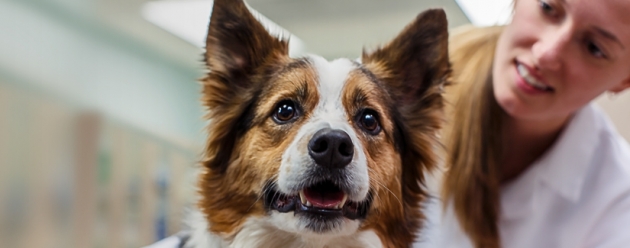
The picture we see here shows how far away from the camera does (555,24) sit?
48.0 inches

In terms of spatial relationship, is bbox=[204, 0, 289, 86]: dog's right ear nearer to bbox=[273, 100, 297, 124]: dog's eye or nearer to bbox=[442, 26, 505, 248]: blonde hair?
bbox=[273, 100, 297, 124]: dog's eye

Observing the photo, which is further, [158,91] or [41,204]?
[158,91]

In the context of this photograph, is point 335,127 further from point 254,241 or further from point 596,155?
point 596,155

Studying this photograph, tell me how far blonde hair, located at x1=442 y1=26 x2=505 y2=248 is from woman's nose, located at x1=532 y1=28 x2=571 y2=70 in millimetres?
233

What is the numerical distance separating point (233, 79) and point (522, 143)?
2.99ft

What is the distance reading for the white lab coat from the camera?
134cm

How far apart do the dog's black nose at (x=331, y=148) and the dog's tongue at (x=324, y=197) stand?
2.5 inches

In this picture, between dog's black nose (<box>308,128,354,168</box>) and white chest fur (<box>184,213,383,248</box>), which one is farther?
white chest fur (<box>184,213,383,248</box>)

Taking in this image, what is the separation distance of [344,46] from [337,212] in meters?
0.61

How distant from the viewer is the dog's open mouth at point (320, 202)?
3.29ft

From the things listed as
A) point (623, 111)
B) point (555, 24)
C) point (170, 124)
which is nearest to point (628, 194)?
point (555, 24)

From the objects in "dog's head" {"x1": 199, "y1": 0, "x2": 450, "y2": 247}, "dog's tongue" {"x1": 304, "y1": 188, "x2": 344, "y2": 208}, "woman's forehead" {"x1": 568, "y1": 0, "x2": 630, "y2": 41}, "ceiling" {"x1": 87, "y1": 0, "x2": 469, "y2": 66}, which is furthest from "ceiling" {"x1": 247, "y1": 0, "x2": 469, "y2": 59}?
"dog's tongue" {"x1": 304, "y1": 188, "x2": 344, "y2": 208}

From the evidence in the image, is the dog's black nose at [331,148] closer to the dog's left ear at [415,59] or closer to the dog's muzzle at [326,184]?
the dog's muzzle at [326,184]

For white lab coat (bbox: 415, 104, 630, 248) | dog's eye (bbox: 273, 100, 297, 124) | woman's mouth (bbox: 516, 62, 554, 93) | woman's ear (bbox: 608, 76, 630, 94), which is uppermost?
dog's eye (bbox: 273, 100, 297, 124)
